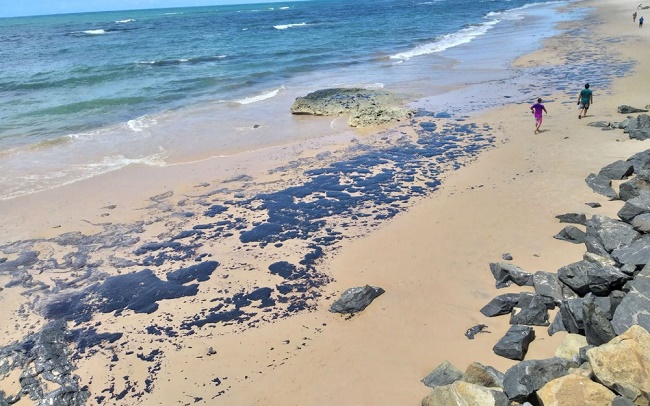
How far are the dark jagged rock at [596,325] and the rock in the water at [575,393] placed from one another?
46.6 inches

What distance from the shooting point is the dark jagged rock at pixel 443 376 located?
644cm

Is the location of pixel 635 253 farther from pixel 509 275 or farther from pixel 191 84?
pixel 191 84

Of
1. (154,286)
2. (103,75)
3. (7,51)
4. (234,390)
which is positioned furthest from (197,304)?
(7,51)

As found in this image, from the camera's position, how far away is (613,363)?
5.19m

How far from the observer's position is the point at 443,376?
6.53 meters

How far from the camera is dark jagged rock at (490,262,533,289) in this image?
840cm

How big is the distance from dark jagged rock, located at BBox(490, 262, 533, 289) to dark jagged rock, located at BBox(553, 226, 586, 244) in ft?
5.88

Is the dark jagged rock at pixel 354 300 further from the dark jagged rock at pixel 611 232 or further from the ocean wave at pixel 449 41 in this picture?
the ocean wave at pixel 449 41

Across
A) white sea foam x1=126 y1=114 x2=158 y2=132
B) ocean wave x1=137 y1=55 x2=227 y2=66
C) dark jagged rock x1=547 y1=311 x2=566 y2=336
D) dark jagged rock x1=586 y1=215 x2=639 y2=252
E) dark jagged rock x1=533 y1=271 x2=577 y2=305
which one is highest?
ocean wave x1=137 y1=55 x2=227 y2=66

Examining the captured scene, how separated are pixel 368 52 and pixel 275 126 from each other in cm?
2372

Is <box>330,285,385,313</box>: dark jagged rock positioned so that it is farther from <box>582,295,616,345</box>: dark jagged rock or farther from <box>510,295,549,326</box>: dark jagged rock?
<box>582,295,616,345</box>: dark jagged rock

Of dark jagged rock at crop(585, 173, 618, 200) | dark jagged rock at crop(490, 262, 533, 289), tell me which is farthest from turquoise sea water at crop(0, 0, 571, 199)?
dark jagged rock at crop(490, 262, 533, 289)

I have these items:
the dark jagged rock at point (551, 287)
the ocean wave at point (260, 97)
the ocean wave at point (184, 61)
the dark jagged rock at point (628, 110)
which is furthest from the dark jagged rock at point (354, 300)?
the ocean wave at point (184, 61)

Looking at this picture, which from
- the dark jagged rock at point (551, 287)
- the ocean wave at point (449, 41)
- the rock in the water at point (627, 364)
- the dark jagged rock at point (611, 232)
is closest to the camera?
the rock in the water at point (627, 364)
